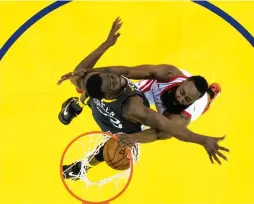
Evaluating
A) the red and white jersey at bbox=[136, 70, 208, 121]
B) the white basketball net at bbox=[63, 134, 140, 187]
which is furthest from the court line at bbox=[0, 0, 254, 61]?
the white basketball net at bbox=[63, 134, 140, 187]

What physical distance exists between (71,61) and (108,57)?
0.76ft

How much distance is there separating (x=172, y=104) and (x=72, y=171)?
0.67m

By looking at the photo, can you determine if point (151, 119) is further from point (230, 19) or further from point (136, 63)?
point (230, 19)

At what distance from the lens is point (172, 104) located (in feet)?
9.65

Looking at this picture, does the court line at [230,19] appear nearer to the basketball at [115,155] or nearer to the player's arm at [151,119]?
the player's arm at [151,119]

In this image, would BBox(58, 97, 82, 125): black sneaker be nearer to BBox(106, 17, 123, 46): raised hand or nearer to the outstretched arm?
BBox(106, 17, 123, 46): raised hand

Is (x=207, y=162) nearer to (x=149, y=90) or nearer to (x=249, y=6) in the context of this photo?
(x=149, y=90)

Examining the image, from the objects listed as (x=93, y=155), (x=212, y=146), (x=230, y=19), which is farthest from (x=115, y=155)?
(x=230, y=19)

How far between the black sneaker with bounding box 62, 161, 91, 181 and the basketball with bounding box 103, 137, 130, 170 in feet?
0.57

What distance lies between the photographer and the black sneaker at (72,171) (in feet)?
Result: 9.68

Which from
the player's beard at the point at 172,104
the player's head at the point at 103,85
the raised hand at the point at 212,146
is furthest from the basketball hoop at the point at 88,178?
the raised hand at the point at 212,146

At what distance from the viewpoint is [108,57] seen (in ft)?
11.0

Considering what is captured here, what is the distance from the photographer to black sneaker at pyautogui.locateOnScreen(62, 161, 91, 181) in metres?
2.95

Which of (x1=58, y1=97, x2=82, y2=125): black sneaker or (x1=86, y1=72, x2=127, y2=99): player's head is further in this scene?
(x1=58, y1=97, x2=82, y2=125): black sneaker
